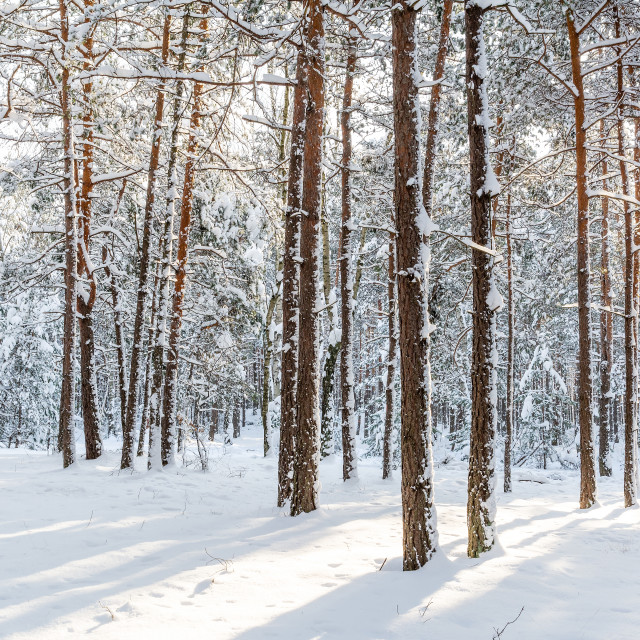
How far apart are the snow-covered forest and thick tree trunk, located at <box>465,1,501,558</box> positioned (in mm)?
28

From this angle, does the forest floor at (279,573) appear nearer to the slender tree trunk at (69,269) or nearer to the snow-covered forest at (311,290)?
the snow-covered forest at (311,290)

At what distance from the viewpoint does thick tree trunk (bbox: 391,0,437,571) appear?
16.8ft

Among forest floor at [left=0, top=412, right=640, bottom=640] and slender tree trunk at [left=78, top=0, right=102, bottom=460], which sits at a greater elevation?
slender tree trunk at [left=78, top=0, right=102, bottom=460]

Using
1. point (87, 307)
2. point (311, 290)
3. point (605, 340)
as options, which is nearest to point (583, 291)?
point (311, 290)

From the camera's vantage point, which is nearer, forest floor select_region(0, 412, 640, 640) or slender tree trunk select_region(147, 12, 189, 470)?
forest floor select_region(0, 412, 640, 640)

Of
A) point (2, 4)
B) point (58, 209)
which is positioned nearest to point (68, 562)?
point (2, 4)

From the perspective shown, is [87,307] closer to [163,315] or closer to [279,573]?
[163,315]

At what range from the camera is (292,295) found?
788 cm

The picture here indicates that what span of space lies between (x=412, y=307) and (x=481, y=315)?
123 centimetres

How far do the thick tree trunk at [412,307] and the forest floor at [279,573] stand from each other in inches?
21.2

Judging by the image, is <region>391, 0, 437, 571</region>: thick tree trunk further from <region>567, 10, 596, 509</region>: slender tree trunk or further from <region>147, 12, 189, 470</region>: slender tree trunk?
<region>147, 12, 189, 470</region>: slender tree trunk

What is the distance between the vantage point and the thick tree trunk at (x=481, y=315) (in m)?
5.78

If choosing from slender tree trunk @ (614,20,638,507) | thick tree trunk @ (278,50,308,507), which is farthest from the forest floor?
slender tree trunk @ (614,20,638,507)

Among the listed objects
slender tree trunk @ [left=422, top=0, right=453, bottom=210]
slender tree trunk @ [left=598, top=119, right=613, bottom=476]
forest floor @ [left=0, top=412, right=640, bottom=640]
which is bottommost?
forest floor @ [left=0, top=412, right=640, bottom=640]
